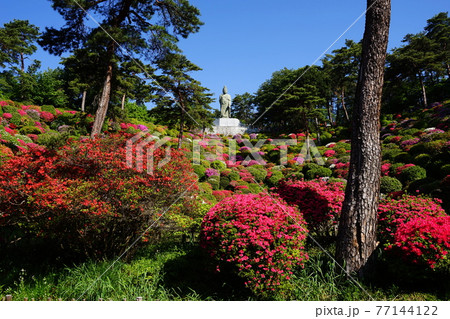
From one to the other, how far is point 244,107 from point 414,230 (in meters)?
46.8

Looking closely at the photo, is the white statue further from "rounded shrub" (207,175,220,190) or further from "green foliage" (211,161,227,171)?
"rounded shrub" (207,175,220,190)

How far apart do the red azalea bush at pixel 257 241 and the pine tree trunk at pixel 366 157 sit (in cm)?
87

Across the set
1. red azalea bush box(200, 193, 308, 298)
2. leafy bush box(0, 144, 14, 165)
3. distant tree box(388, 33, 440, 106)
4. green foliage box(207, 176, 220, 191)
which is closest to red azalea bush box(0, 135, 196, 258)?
red azalea bush box(200, 193, 308, 298)

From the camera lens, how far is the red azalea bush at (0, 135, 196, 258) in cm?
460

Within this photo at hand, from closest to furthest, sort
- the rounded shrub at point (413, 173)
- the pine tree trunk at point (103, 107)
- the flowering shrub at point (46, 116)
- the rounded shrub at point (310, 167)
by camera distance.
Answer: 1. the pine tree trunk at point (103, 107)
2. the rounded shrub at point (413, 173)
3. the rounded shrub at point (310, 167)
4. the flowering shrub at point (46, 116)

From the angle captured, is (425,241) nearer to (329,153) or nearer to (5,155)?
(5,155)

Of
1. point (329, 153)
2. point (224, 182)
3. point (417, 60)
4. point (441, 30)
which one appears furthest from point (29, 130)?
point (441, 30)

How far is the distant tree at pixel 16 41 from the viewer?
26828mm

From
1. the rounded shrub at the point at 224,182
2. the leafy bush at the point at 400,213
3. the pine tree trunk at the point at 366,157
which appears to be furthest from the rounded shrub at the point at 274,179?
the pine tree trunk at the point at 366,157

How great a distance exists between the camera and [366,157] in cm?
468

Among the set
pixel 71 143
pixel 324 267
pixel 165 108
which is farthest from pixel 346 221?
pixel 165 108

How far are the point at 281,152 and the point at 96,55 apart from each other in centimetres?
1448

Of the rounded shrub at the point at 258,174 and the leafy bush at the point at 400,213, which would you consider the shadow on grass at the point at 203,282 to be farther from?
the rounded shrub at the point at 258,174

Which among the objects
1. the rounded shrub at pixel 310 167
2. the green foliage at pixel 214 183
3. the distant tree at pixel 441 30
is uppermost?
the distant tree at pixel 441 30
